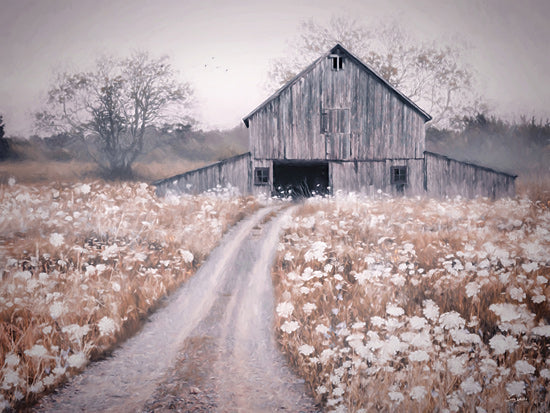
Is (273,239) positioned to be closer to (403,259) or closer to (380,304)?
(403,259)

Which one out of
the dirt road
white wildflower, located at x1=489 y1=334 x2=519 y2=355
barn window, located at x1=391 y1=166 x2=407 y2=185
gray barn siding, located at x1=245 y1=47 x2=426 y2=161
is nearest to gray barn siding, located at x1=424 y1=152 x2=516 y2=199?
barn window, located at x1=391 y1=166 x2=407 y2=185

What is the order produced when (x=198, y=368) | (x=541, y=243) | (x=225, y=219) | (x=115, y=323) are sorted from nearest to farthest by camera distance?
1. (x=198, y=368)
2. (x=115, y=323)
3. (x=541, y=243)
4. (x=225, y=219)

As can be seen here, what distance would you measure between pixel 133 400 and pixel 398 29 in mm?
7963

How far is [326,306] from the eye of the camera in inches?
196

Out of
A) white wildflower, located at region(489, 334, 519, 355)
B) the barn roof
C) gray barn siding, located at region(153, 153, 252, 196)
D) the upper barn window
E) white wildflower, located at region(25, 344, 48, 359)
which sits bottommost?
white wildflower, located at region(25, 344, 48, 359)

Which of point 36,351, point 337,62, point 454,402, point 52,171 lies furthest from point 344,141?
point 36,351

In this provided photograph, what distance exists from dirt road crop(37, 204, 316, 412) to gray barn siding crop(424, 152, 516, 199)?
14.8 meters

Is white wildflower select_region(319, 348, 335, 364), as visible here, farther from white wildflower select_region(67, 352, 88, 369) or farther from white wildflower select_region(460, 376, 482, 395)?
white wildflower select_region(67, 352, 88, 369)

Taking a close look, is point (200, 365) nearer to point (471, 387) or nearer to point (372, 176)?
point (471, 387)

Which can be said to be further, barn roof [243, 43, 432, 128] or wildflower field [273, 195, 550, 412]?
barn roof [243, 43, 432, 128]

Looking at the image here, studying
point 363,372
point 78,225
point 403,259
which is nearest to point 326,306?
point 363,372

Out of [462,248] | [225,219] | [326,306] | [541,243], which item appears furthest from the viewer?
[225,219]

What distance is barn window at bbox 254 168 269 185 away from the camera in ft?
63.2

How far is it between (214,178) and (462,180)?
11.8 meters
